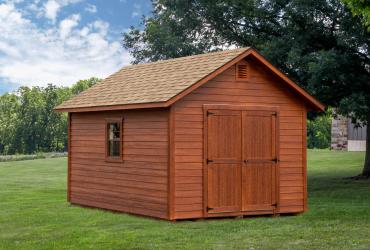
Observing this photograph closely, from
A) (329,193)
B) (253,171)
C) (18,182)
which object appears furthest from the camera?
(18,182)

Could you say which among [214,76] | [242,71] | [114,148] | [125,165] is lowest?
[125,165]

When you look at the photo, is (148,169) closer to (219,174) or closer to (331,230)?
(219,174)

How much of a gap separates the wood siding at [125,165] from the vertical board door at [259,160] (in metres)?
2.01

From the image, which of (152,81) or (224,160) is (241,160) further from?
(152,81)

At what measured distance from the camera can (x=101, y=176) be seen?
19234 mm

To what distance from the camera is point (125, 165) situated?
1812 centimetres

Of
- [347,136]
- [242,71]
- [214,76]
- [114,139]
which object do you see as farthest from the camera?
[347,136]

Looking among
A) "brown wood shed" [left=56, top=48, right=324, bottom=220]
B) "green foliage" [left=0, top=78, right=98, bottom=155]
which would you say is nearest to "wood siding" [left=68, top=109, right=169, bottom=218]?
"brown wood shed" [left=56, top=48, right=324, bottom=220]

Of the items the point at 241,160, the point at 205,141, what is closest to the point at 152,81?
the point at 205,141

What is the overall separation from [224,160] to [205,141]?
67 centimetres

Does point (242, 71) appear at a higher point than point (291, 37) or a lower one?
lower

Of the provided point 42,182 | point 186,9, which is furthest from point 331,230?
point 42,182

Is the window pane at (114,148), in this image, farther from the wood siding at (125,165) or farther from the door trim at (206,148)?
the door trim at (206,148)

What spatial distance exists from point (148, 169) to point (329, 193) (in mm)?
9909
